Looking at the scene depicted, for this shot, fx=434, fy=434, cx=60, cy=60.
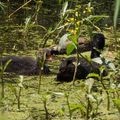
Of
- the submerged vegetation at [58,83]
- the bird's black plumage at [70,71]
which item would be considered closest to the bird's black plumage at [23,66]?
the submerged vegetation at [58,83]

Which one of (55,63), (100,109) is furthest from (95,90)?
(55,63)

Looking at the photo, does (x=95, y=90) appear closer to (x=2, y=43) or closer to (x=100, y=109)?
(x=100, y=109)

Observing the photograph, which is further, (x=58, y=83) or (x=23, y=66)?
(x=23, y=66)

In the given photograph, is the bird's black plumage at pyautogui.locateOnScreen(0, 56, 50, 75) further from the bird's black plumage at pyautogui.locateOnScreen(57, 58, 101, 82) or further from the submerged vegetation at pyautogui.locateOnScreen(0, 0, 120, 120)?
the bird's black plumage at pyautogui.locateOnScreen(57, 58, 101, 82)

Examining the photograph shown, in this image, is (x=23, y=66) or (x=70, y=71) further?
(x=23, y=66)

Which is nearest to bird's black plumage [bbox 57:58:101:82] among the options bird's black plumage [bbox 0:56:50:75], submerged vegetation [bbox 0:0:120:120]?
submerged vegetation [bbox 0:0:120:120]

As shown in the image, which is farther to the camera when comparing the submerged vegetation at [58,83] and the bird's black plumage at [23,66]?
the bird's black plumage at [23,66]

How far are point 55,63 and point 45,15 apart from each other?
1.95m

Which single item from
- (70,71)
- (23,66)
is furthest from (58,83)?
(23,66)

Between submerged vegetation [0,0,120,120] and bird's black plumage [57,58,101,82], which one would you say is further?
bird's black plumage [57,58,101,82]

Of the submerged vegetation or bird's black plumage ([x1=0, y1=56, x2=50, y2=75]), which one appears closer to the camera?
the submerged vegetation

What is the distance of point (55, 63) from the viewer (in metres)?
3.55

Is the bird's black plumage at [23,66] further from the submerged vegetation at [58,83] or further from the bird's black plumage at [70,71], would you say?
the bird's black plumage at [70,71]

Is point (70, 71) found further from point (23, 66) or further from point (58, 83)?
point (23, 66)
